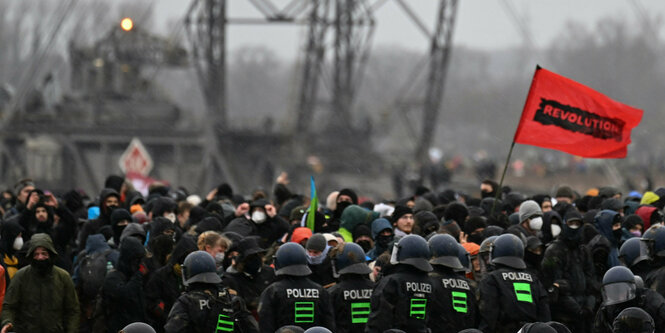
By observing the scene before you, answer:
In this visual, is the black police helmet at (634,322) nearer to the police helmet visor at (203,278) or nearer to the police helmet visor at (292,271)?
the police helmet visor at (292,271)

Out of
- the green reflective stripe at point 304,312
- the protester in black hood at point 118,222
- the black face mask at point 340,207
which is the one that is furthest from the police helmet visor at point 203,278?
the black face mask at point 340,207

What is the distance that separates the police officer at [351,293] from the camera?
8680 millimetres

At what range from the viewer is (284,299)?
8266 mm

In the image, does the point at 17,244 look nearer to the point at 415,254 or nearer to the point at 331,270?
the point at 331,270

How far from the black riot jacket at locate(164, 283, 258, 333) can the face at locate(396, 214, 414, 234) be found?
11.5 ft

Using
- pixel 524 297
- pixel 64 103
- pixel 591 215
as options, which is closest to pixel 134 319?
pixel 524 297

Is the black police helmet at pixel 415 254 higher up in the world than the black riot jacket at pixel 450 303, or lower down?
higher up

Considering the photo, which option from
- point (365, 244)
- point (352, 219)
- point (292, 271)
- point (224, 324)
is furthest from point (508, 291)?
point (352, 219)

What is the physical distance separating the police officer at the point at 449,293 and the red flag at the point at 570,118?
394 cm

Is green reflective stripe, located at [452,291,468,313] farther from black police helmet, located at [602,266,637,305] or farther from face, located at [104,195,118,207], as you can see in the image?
face, located at [104,195,118,207]

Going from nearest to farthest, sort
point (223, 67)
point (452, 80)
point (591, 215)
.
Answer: point (591, 215), point (223, 67), point (452, 80)

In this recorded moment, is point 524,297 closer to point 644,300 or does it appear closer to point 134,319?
point 644,300

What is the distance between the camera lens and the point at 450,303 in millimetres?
8516

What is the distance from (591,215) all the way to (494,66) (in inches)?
5759
